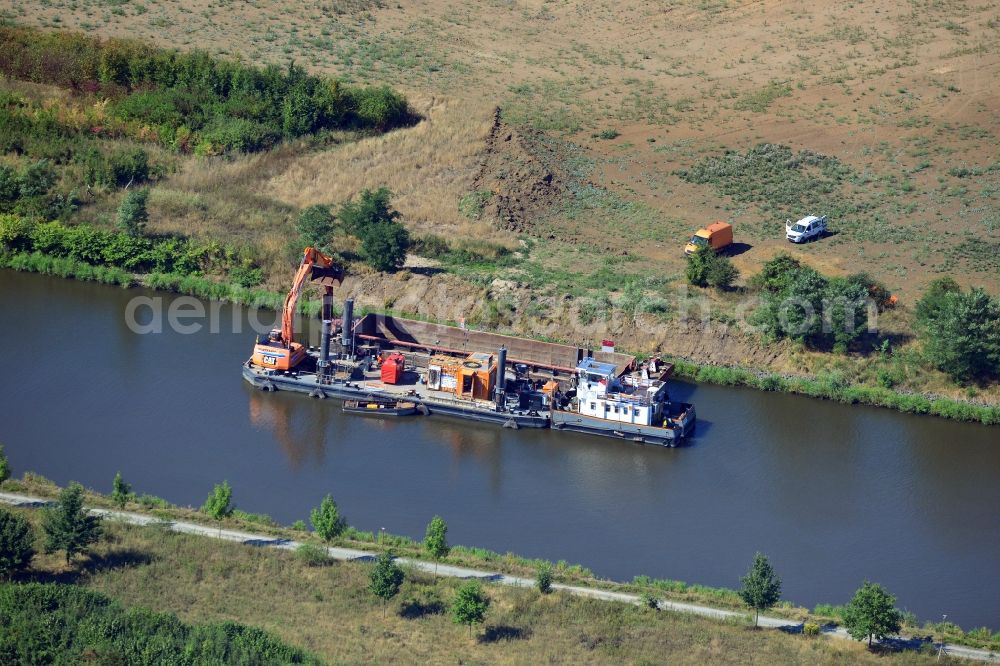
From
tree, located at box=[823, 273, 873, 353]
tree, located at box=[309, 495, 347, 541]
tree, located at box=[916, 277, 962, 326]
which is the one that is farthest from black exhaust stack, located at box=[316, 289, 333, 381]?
tree, located at box=[916, 277, 962, 326]

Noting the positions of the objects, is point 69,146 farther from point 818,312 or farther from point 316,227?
point 818,312

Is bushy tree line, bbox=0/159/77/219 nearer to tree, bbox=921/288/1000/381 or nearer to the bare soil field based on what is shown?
the bare soil field

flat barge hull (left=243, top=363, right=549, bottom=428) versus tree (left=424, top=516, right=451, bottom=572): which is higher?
flat barge hull (left=243, top=363, right=549, bottom=428)

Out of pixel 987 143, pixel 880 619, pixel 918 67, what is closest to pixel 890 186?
pixel 987 143

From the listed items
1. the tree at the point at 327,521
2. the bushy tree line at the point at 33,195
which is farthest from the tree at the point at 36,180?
the tree at the point at 327,521

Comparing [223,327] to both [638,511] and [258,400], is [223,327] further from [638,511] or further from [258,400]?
[638,511]
